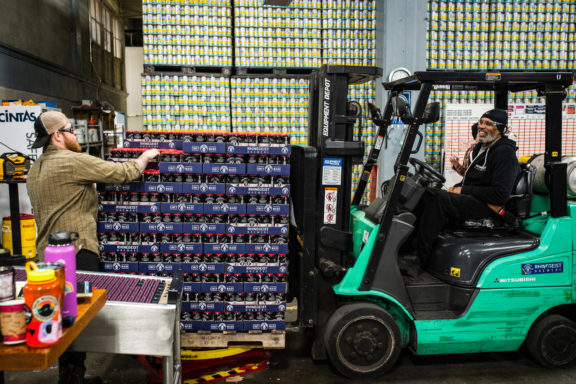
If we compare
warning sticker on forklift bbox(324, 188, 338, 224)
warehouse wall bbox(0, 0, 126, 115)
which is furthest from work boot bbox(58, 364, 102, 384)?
warehouse wall bbox(0, 0, 126, 115)

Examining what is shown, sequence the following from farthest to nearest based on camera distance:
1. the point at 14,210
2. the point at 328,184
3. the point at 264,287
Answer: the point at 14,210 < the point at 328,184 < the point at 264,287

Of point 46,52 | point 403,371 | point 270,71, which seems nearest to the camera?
point 403,371

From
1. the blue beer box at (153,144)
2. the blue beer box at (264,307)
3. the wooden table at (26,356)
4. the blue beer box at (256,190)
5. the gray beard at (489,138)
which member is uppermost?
the gray beard at (489,138)

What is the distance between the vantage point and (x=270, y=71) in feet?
25.9

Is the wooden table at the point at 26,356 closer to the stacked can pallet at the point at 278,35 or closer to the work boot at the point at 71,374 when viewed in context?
the work boot at the point at 71,374

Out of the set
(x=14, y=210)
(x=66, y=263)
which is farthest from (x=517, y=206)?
(x=14, y=210)

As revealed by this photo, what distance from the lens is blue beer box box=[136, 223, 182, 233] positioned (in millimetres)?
4113

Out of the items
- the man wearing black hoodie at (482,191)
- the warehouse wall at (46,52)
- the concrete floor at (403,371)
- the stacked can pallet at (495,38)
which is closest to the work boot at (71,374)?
the concrete floor at (403,371)

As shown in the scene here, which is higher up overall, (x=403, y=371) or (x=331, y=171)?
(x=331, y=171)

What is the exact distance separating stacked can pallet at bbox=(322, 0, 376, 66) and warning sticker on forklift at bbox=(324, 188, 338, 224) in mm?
4137

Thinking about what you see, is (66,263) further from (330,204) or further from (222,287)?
(330,204)

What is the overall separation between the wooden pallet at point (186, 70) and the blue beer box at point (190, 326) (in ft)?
→ 15.1

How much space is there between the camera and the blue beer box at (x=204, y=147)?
4.10 meters

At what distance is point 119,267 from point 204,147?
1.28 metres
